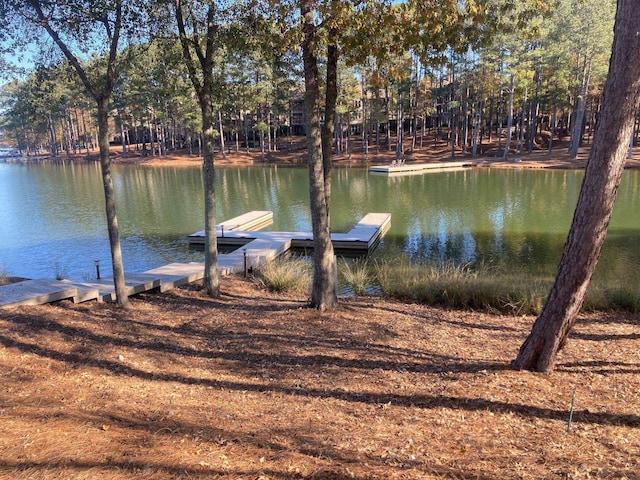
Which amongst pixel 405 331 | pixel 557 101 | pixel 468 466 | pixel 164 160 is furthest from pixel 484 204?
pixel 164 160

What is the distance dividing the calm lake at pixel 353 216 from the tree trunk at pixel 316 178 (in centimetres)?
569

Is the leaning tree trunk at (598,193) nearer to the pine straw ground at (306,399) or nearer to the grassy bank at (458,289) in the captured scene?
the pine straw ground at (306,399)

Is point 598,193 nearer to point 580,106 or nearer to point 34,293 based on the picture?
point 34,293

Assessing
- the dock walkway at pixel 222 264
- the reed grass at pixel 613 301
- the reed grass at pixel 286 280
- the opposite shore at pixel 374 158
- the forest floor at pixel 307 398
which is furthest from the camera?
the opposite shore at pixel 374 158

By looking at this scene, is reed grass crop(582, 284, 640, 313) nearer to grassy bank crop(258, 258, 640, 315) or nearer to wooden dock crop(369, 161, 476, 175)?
grassy bank crop(258, 258, 640, 315)

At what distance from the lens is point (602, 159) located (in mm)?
3453

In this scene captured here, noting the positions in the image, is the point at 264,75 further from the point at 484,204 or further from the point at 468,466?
the point at 468,466

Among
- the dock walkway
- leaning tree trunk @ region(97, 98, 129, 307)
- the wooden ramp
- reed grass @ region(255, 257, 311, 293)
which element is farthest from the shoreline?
leaning tree trunk @ region(97, 98, 129, 307)

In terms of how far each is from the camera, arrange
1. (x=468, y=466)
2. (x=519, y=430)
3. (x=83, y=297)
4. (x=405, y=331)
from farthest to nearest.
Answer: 1. (x=83, y=297)
2. (x=405, y=331)
3. (x=519, y=430)
4. (x=468, y=466)

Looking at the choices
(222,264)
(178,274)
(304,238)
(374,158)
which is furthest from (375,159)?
(178,274)

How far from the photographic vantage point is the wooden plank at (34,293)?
670 centimetres

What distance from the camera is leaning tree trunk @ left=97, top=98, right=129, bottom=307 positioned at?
622 cm

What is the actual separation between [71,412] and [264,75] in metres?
37.5

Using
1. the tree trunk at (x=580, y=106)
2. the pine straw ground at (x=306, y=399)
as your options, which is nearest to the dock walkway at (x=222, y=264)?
the pine straw ground at (x=306, y=399)
